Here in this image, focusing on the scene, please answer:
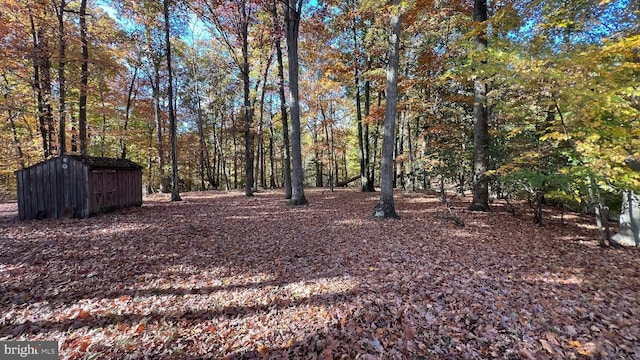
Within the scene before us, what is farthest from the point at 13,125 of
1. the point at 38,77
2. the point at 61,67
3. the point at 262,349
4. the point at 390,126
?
the point at 262,349

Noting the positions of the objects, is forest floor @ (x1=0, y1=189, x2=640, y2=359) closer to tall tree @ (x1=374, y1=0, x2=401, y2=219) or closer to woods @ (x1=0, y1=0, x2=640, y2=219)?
tall tree @ (x1=374, y1=0, x2=401, y2=219)

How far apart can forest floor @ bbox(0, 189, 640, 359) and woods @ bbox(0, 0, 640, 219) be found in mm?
2242

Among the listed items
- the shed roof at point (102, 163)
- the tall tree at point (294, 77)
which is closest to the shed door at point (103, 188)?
the shed roof at point (102, 163)

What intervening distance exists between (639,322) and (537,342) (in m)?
1.45

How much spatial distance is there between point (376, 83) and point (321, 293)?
13051 millimetres

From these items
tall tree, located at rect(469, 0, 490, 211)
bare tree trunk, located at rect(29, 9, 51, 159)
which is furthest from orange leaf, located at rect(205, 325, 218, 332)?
bare tree trunk, located at rect(29, 9, 51, 159)

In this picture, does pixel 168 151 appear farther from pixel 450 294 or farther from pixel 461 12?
pixel 450 294

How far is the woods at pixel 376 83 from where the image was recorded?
5410 mm

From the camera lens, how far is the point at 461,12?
11.4 m

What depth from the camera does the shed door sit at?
341 inches

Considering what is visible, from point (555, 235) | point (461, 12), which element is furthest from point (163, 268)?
point (461, 12)

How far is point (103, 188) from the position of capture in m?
9.07

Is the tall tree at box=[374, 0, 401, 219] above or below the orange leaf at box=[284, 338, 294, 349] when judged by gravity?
above

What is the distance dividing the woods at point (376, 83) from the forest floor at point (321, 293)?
7.36 feet
